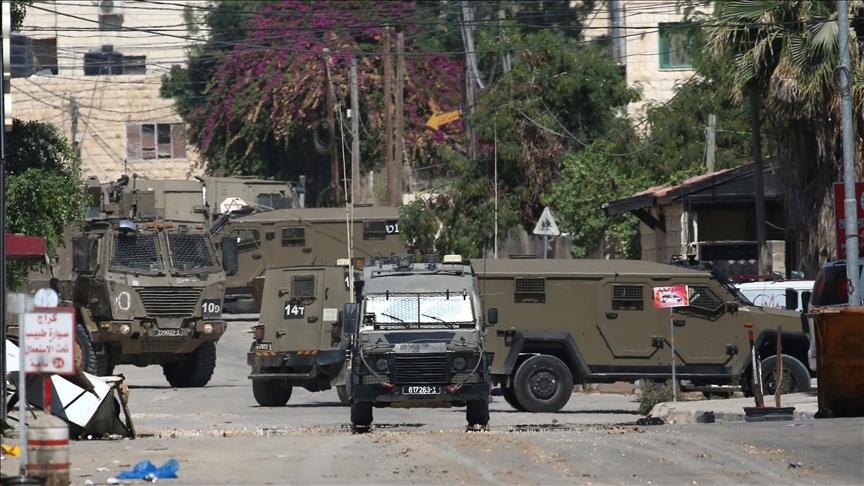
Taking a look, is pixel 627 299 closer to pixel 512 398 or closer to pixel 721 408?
pixel 512 398

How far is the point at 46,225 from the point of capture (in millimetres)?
27969

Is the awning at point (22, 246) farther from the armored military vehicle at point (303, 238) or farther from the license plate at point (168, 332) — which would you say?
the armored military vehicle at point (303, 238)

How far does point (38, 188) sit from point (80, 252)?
2.32 meters

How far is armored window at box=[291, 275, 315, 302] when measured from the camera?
27891mm

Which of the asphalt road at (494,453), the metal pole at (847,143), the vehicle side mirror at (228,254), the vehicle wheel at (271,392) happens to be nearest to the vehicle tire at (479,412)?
the asphalt road at (494,453)

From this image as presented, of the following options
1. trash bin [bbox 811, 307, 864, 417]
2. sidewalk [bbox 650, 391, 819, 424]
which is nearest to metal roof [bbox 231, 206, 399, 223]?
sidewalk [bbox 650, 391, 819, 424]

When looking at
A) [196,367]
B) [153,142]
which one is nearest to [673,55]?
[153,142]

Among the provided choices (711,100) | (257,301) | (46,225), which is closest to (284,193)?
(257,301)

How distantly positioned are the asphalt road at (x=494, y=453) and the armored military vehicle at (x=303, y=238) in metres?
17.6

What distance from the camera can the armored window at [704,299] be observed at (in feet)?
85.4

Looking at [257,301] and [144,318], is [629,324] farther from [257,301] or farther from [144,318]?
[257,301]

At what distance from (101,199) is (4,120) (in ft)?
72.8

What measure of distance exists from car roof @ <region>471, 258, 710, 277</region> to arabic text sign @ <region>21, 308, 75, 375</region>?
12.3 m

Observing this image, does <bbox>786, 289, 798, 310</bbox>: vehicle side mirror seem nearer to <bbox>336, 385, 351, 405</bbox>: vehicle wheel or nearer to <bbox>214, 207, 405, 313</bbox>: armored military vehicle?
<bbox>336, 385, 351, 405</bbox>: vehicle wheel
